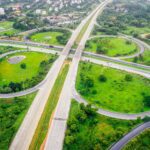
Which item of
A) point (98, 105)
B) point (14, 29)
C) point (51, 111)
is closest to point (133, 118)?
point (98, 105)

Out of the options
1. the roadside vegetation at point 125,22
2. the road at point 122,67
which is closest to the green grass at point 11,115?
the road at point 122,67

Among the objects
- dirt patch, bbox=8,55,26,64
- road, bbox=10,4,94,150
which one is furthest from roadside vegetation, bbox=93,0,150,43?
road, bbox=10,4,94,150

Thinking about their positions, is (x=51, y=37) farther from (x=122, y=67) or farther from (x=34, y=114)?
(x=34, y=114)

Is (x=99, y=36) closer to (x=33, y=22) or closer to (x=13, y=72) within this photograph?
(x=33, y=22)

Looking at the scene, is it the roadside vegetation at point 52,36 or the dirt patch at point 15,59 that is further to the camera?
the roadside vegetation at point 52,36

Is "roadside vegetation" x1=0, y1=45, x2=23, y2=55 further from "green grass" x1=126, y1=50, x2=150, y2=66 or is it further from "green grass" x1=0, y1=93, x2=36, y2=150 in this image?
"green grass" x1=126, y1=50, x2=150, y2=66

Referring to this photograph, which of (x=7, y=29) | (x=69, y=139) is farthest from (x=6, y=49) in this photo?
(x=69, y=139)

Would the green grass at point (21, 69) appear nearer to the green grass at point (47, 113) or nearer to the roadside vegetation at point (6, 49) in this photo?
the roadside vegetation at point (6, 49)

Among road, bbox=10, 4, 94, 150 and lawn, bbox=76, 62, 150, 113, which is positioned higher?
lawn, bbox=76, 62, 150, 113
